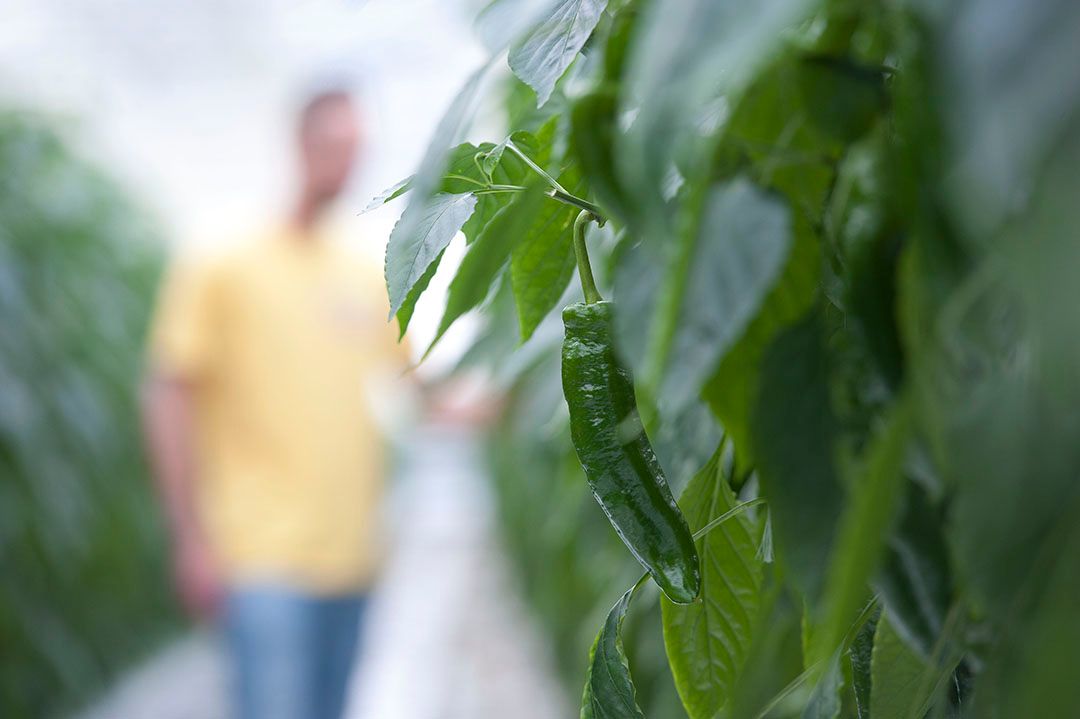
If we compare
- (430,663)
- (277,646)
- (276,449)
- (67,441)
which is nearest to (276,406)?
(276,449)

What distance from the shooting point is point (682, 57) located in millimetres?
211

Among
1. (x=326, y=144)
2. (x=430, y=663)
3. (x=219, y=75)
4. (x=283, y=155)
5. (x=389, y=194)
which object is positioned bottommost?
(x=430, y=663)

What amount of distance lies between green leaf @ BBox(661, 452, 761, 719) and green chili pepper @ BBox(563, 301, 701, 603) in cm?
3

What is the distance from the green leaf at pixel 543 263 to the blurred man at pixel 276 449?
1.57 m

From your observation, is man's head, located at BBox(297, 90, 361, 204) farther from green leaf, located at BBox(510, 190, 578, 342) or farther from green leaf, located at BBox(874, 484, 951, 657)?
green leaf, located at BBox(874, 484, 951, 657)

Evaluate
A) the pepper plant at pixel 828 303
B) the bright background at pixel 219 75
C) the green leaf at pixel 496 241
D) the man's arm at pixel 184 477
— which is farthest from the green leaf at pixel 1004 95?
the bright background at pixel 219 75

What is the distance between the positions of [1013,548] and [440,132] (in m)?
0.18

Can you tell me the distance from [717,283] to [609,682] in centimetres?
17

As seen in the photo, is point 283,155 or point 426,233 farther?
point 283,155

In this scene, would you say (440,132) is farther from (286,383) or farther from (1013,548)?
(286,383)

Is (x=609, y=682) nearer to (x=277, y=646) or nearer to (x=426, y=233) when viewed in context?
(x=426, y=233)

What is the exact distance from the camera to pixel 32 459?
8.24 feet

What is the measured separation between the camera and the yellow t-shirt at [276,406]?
1.88 metres

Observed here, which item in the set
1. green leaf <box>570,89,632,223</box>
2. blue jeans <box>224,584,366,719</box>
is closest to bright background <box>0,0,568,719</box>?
green leaf <box>570,89,632,223</box>
